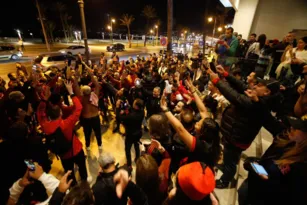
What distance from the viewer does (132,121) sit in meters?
3.57

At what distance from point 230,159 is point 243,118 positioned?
2.81 ft

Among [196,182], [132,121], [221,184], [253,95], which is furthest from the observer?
[132,121]

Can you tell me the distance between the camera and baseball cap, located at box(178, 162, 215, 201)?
133cm

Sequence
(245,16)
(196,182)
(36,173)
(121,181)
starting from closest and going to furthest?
1. (196,182)
2. (121,181)
3. (36,173)
4. (245,16)

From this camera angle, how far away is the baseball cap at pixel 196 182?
1.33 meters

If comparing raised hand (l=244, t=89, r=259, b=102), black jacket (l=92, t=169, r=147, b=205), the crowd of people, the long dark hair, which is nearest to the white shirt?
the crowd of people

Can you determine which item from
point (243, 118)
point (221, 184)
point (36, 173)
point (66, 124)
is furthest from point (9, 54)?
point (243, 118)

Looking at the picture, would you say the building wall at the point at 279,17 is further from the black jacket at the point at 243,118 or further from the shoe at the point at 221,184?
the shoe at the point at 221,184

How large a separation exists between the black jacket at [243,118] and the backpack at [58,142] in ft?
8.69

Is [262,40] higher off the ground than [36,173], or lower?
higher

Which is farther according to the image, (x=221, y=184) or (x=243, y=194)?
(x=221, y=184)

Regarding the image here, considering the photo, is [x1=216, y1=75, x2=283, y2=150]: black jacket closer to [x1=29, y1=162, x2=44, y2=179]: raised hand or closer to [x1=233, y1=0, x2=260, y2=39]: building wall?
[x1=29, y1=162, x2=44, y2=179]: raised hand

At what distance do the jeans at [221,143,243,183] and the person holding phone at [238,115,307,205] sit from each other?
1011 mm

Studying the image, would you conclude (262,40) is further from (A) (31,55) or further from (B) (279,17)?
(A) (31,55)
